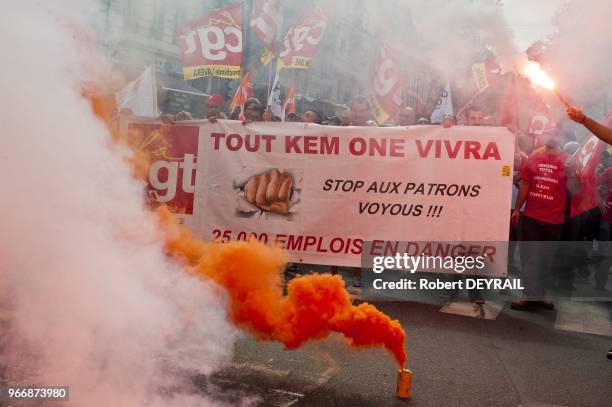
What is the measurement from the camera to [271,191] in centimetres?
745

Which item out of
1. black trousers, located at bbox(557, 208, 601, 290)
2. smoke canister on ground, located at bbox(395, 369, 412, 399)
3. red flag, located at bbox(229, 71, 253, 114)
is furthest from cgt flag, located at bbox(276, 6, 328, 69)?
smoke canister on ground, located at bbox(395, 369, 412, 399)

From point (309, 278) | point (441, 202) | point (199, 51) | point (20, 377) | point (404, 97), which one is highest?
point (199, 51)

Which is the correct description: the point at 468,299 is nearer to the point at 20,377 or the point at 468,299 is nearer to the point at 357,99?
the point at 357,99

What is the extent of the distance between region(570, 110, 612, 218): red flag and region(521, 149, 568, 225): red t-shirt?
61 centimetres

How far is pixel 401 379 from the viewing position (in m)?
4.03

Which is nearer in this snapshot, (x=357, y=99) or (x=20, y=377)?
(x=20, y=377)

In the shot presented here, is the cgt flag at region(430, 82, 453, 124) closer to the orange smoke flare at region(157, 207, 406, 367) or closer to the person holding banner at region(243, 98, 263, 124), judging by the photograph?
the person holding banner at region(243, 98, 263, 124)

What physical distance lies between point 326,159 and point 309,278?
11.3ft

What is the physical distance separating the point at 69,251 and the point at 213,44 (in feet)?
21.9

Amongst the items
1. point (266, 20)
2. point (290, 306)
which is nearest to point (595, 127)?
point (290, 306)

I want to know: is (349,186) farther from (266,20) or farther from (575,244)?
(266,20)

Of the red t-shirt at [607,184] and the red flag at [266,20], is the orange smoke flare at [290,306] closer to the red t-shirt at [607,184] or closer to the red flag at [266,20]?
the red t-shirt at [607,184]

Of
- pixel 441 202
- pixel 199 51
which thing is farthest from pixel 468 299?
pixel 199 51

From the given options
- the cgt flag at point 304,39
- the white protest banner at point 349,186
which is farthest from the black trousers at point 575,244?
the cgt flag at point 304,39
